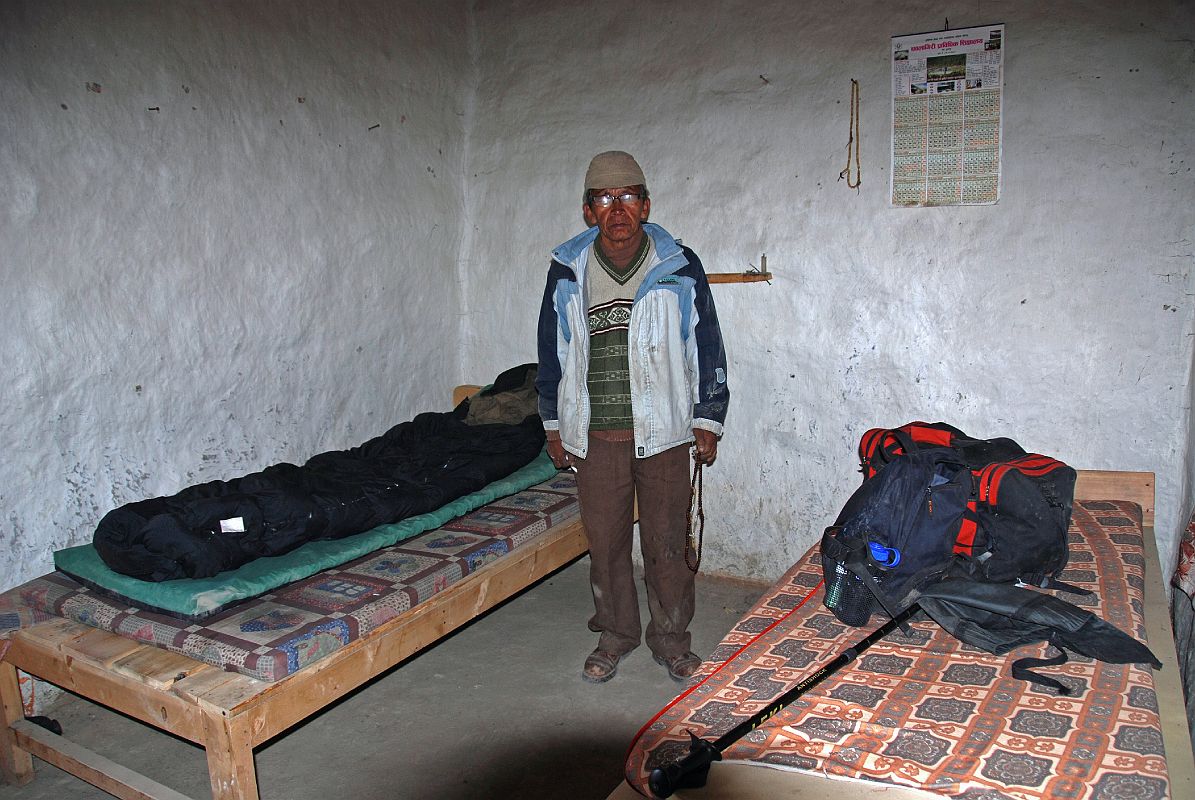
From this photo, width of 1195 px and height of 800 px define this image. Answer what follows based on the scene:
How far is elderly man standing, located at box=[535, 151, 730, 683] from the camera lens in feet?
9.71

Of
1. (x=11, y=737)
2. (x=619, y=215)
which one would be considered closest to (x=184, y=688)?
(x=11, y=737)

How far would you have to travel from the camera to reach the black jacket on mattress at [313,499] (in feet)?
8.29

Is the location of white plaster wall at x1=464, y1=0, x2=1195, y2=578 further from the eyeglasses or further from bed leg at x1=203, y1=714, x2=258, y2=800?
bed leg at x1=203, y1=714, x2=258, y2=800

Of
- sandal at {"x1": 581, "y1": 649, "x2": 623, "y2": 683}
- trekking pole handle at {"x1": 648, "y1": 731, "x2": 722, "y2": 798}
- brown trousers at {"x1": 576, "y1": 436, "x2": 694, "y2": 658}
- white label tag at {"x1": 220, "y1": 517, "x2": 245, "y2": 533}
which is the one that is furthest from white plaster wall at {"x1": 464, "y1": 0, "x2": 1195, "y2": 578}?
trekking pole handle at {"x1": 648, "y1": 731, "x2": 722, "y2": 798}

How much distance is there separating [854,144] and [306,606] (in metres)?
2.93

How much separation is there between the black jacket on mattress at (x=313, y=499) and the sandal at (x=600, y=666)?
0.85 metres

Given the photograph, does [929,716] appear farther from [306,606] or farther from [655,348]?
[306,606]

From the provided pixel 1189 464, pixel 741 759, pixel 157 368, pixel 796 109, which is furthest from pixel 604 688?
pixel 796 109

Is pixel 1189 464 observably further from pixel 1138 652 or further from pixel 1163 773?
pixel 1163 773

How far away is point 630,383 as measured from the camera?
9.78ft

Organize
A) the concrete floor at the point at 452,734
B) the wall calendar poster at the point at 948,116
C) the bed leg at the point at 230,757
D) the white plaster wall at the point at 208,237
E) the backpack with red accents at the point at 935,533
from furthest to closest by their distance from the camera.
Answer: the wall calendar poster at the point at 948,116 → the white plaster wall at the point at 208,237 → the concrete floor at the point at 452,734 → the backpack with red accents at the point at 935,533 → the bed leg at the point at 230,757

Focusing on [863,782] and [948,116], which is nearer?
[863,782]

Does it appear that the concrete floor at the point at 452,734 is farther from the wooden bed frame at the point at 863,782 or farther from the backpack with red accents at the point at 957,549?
the backpack with red accents at the point at 957,549

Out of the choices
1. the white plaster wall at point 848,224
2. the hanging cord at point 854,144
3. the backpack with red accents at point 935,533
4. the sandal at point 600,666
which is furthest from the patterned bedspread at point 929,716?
the hanging cord at point 854,144
